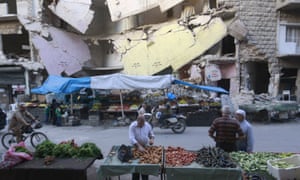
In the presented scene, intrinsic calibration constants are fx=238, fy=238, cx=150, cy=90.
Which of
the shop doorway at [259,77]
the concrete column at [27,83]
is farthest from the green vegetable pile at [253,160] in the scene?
the concrete column at [27,83]

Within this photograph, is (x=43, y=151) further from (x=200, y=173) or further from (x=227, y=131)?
(x=227, y=131)

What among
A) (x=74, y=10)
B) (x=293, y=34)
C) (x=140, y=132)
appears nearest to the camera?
(x=140, y=132)

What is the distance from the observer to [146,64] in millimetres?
21609

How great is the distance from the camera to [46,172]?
14.0 ft

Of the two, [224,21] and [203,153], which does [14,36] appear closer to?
[224,21]

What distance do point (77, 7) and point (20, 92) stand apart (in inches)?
361

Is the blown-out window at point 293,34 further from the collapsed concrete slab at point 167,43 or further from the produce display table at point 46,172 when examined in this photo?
the produce display table at point 46,172

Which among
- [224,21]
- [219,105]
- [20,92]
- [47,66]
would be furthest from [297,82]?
[20,92]

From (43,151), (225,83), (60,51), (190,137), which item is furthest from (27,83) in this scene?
(43,151)

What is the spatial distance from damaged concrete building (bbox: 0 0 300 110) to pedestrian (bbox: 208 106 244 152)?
11692 mm

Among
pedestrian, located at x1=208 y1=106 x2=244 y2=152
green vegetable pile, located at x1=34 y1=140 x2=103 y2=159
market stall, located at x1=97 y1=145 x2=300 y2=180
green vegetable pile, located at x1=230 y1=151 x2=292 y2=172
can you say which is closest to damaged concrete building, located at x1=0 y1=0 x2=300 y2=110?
pedestrian, located at x1=208 y1=106 x2=244 y2=152

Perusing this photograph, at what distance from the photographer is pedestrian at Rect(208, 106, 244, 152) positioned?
4.95 m

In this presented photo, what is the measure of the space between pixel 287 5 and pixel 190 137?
44.6 ft

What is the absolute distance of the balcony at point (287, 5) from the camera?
16891 mm
